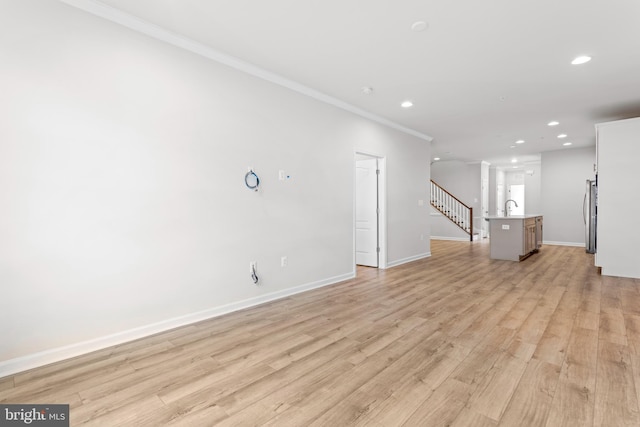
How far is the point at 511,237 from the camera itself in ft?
21.6

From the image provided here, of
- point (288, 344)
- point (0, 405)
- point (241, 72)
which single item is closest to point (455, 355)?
point (288, 344)

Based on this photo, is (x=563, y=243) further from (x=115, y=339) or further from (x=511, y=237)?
(x=115, y=339)

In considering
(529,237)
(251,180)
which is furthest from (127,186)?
(529,237)

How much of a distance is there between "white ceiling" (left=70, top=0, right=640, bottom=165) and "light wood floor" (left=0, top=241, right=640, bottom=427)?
286 cm

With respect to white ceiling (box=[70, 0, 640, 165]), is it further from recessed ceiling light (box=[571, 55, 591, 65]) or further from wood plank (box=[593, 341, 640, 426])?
wood plank (box=[593, 341, 640, 426])

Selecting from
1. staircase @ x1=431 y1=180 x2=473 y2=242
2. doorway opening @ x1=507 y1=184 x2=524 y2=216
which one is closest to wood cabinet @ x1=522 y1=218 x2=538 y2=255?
staircase @ x1=431 y1=180 x2=473 y2=242

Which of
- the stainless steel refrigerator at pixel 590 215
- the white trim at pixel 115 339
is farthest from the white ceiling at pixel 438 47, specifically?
the white trim at pixel 115 339

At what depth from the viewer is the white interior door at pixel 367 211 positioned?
19.4ft

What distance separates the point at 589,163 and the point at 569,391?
890 cm

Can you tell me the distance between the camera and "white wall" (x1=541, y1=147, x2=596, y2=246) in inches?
332

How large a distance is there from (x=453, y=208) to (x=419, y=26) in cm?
893

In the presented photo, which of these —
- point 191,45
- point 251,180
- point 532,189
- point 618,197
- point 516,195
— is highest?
point 191,45

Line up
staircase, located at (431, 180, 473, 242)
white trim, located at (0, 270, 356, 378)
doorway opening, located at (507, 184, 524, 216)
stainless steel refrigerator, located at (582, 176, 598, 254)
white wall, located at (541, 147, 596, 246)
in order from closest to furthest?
white trim, located at (0, 270, 356, 378) → stainless steel refrigerator, located at (582, 176, 598, 254) → white wall, located at (541, 147, 596, 246) → staircase, located at (431, 180, 473, 242) → doorway opening, located at (507, 184, 524, 216)

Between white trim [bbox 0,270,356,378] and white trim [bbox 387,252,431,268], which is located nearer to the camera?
white trim [bbox 0,270,356,378]
